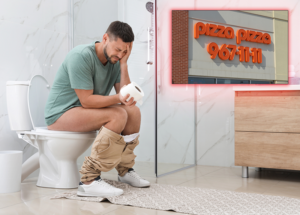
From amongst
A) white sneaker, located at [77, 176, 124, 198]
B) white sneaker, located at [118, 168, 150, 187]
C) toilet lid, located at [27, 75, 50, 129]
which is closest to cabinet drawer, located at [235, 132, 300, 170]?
white sneaker, located at [118, 168, 150, 187]

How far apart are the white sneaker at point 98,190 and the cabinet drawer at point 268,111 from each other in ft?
3.59

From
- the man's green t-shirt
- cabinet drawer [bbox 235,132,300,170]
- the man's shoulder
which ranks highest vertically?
the man's shoulder

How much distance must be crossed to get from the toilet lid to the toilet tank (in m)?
0.04

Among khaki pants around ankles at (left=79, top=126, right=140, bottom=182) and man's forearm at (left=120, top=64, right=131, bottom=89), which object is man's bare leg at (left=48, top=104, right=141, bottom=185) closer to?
khaki pants around ankles at (left=79, top=126, right=140, bottom=182)

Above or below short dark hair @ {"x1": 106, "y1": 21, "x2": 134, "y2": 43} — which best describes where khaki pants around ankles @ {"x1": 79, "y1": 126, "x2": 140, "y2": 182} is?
below

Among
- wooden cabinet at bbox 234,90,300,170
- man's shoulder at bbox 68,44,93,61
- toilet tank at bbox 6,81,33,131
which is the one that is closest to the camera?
man's shoulder at bbox 68,44,93,61

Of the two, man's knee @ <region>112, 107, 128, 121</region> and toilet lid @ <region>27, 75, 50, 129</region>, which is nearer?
man's knee @ <region>112, 107, 128, 121</region>

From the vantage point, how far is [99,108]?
1895 mm

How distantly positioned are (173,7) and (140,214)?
2127 mm

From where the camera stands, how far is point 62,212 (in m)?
1.57

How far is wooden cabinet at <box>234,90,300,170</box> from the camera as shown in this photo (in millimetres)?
2299

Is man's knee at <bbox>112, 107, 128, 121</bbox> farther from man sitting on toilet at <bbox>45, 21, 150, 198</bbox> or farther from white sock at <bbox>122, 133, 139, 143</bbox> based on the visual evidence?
white sock at <bbox>122, 133, 139, 143</bbox>

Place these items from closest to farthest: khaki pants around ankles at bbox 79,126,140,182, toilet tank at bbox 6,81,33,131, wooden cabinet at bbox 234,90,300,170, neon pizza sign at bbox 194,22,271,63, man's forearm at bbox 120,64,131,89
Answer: khaki pants around ankles at bbox 79,126,140,182, man's forearm at bbox 120,64,131,89, toilet tank at bbox 6,81,33,131, wooden cabinet at bbox 234,90,300,170, neon pizza sign at bbox 194,22,271,63

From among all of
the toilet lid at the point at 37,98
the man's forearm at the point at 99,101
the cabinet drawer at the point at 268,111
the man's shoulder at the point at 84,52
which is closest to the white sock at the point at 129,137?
the man's forearm at the point at 99,101
